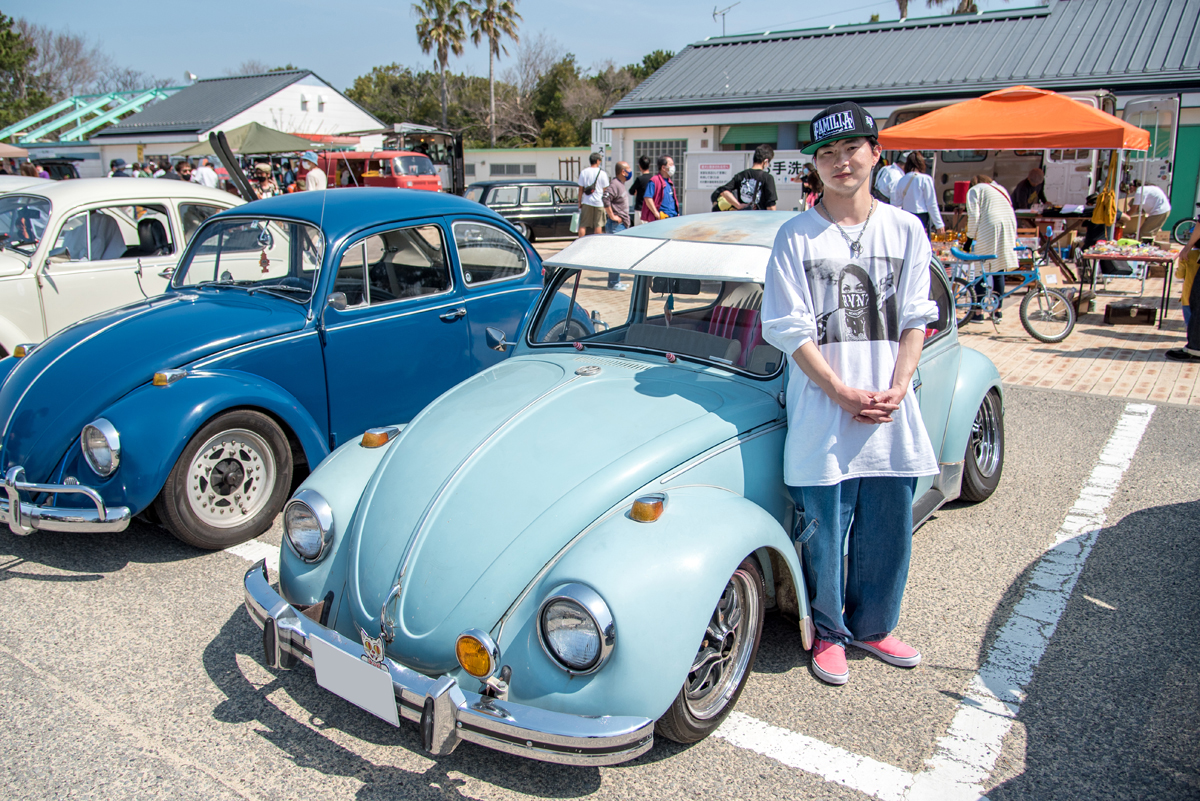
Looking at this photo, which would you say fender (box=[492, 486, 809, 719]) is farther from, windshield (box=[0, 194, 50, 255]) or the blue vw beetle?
windshield (box=[0, 194, 50, 255])

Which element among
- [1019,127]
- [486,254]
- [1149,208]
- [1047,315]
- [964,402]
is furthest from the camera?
[1149,208]

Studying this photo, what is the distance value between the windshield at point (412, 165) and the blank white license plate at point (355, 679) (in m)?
23.5

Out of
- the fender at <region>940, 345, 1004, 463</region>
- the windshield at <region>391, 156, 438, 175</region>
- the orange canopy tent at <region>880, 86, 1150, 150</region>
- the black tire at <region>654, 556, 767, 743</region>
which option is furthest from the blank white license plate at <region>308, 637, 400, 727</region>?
the windshield at <region>391, 156, 438, 175</region>

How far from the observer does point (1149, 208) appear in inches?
536

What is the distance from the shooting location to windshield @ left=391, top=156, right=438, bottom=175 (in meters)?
24.3

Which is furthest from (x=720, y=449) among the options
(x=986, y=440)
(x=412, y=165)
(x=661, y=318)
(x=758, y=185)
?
(x=412, y=165)

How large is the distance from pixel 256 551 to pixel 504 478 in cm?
215

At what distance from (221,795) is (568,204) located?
19.3 m

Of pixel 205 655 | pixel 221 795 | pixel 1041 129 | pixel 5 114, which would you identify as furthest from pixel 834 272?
pixel 5 114

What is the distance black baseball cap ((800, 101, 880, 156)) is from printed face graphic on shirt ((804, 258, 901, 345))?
1.37ft

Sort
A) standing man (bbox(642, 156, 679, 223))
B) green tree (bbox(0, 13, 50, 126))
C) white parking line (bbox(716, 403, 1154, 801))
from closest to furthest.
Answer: white parking line (bbox(716, 403, 1154, 801))
standing man (bbox(642, 156, 679, 223))
green tree (bbox(0, 13, 50, 126))

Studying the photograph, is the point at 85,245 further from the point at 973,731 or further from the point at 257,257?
the point at 973,731

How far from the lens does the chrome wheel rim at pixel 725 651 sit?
2736 mm

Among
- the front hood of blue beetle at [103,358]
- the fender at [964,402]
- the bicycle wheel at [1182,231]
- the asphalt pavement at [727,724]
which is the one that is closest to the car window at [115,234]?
the front hood of blue beetle at [103,358]
